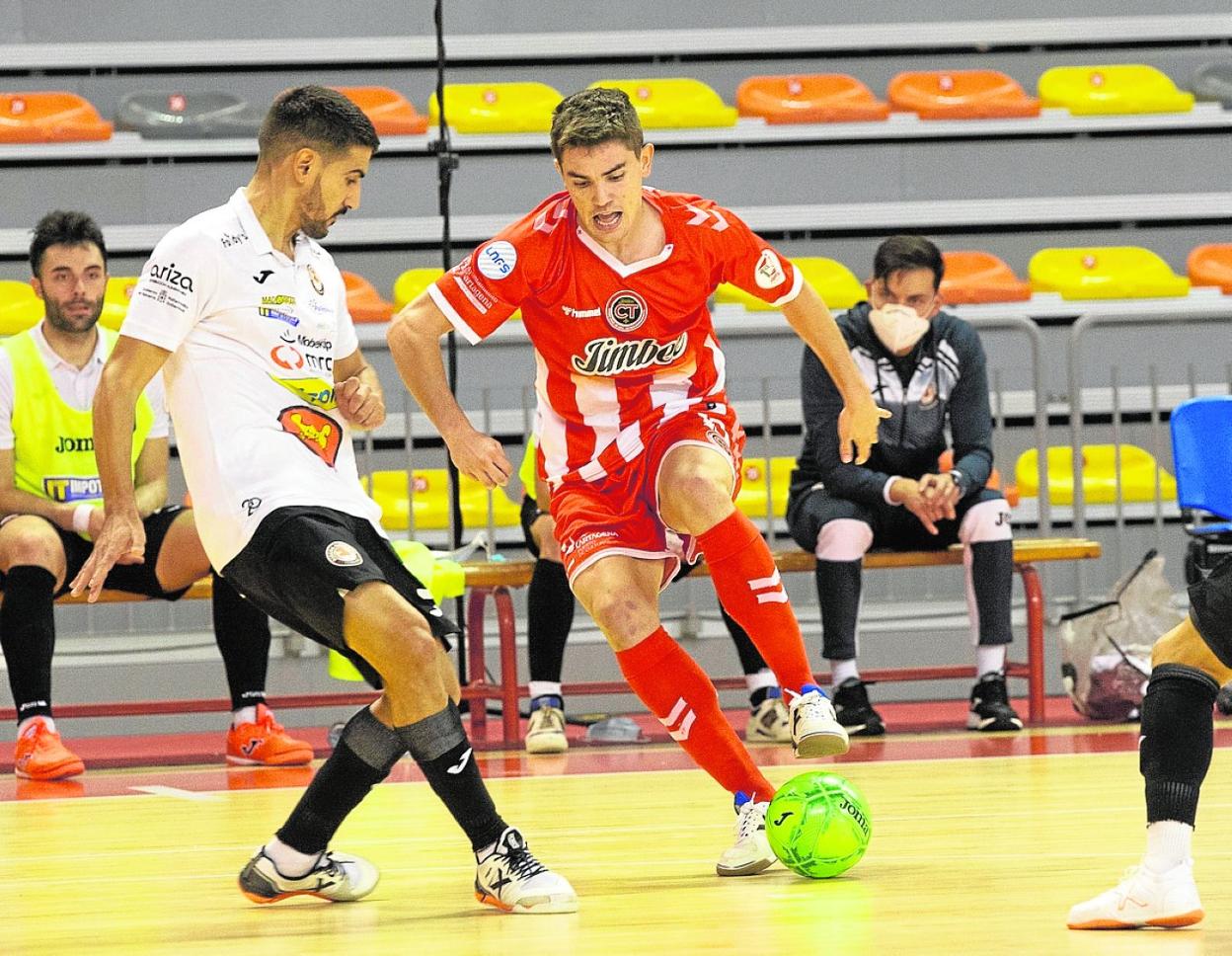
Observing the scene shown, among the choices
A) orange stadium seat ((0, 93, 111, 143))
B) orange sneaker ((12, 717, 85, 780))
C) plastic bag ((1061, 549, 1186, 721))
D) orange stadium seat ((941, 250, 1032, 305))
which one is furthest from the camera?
orange stadium seat ((0, 93, 111, 143))

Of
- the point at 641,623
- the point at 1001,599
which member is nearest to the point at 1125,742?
the point at 1001,599

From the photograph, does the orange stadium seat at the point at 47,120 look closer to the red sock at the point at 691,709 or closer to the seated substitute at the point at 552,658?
the seated substitute at the point at 552,658

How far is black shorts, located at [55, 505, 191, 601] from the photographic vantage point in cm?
571

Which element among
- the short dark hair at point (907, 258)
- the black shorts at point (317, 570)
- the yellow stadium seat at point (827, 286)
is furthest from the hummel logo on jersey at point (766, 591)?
the yellow stadium seat at point (827, 286)

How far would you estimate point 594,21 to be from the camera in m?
10.5

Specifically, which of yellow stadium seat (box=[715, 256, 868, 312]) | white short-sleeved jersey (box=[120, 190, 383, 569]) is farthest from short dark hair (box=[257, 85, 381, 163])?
yellow stadium seat (box=[715, 256, 868, 312])

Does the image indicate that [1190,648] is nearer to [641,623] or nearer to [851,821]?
[851,821]

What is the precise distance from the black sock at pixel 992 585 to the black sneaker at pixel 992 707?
139mm

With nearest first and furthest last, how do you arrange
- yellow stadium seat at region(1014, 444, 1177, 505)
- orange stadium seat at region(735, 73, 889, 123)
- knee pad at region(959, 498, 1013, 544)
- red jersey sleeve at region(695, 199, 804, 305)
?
red jersey sleeve at region(695, 199, 804, 305) → knee pad at region(959, 498, 1013, 544) → yellow stadium seat at region(1014, 444, 1177, 505) → orange stadium seat at region(735, 73, 889, 123)

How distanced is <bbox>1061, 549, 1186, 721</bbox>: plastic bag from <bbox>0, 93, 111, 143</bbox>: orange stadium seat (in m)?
5.99

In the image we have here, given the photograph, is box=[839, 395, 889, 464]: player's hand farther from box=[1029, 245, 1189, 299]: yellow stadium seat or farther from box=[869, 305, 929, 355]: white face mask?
box=[1029, 245, 1189, 299]: yellow stadium seat

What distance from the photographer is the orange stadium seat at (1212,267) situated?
9.38 m

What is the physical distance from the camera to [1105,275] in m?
9.39

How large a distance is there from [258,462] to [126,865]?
44.2 inches
